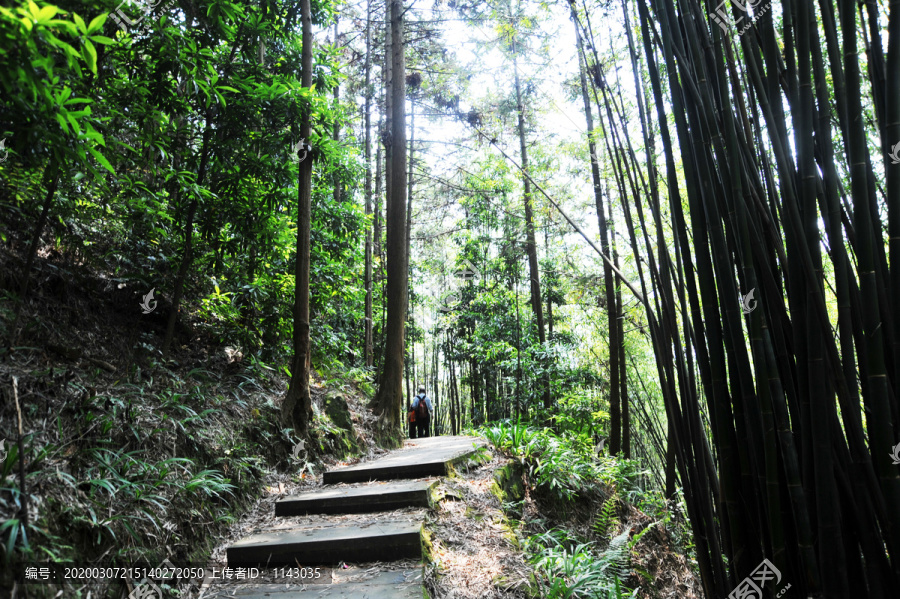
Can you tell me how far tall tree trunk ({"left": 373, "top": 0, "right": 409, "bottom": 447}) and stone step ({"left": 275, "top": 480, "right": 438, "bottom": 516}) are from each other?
2.11 m

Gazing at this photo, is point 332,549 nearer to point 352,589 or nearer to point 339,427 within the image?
point 352,589

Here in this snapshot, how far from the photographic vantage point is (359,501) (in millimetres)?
3129

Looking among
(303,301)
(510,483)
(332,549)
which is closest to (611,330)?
(510,483)

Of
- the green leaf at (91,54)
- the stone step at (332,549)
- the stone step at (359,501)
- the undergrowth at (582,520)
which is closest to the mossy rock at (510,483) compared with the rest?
the undergrowth at (582,520)

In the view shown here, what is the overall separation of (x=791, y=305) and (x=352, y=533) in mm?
2365

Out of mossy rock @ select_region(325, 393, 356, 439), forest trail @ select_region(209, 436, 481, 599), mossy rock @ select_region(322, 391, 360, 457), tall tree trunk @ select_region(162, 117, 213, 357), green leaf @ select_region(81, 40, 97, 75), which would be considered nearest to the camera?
green leaf @ select_region(81, 40, 97, 75)

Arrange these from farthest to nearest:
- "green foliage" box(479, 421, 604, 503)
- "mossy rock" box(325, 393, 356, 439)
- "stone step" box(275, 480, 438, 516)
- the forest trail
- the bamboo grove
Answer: "mossy rock" box(325, 393, 356, 439), "green foliage" box(479, 421, 604, 503), "stone step" box(275, 480, 438, 516), the forest trail, the bamboo grove

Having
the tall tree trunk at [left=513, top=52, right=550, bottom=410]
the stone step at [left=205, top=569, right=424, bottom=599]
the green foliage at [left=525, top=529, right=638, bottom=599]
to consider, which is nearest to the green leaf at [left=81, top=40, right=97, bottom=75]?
the stone step at [left=205, top=569, right=424, bottom=599]

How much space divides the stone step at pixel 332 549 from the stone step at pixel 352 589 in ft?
0.48

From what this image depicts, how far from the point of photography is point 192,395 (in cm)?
340

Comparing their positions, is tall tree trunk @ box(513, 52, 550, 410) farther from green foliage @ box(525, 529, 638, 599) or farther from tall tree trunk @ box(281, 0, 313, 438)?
green foliage @ box(525, 529, 638, 599)

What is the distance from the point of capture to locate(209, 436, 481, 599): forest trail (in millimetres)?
2262

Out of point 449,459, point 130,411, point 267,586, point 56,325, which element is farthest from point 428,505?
point 56,325

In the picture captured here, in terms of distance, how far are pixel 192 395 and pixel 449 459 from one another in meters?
1.92
